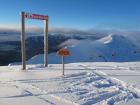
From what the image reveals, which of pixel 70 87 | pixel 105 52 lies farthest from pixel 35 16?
pixel 105 52

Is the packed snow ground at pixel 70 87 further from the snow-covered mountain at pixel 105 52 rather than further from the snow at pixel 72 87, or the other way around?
the snow-covered mountain at pixel 105 52

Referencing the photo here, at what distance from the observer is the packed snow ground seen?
335 inches

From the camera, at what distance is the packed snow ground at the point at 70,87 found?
8.52 metres

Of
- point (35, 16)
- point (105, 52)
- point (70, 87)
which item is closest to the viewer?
point (70, 87)

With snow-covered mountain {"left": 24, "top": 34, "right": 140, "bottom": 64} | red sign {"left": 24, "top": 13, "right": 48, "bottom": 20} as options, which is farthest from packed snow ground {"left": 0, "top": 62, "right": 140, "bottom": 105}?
snow-covered mountain {"left": 24, "top": 34, "right": 140, "bottom": 64}

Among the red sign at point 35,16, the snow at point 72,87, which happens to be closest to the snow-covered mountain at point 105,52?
the red sign at point 35,16

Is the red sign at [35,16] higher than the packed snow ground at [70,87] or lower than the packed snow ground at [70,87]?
higher

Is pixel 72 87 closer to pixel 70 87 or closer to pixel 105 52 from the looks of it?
pixel 70 87

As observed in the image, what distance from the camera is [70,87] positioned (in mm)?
9961

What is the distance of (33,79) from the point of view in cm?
1142

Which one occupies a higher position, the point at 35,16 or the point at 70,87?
the point at 35,16

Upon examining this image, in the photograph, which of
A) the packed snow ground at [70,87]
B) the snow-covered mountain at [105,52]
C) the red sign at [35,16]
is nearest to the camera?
the packed snow ground at [70,87]

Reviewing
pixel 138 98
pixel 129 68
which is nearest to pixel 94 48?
pixel 129 68

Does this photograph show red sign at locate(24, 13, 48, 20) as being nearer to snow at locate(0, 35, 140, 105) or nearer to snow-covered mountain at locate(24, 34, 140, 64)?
snow at locate(0, 35, 140, 105)
